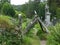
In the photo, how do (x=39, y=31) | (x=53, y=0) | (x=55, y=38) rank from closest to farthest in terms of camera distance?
(x=53, y=0) → (x=55, y=38) → (x=39, y=31)

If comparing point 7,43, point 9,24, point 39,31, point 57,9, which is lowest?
point 39,31

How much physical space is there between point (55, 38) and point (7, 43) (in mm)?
1373

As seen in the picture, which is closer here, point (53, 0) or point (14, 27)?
point (53, 0)

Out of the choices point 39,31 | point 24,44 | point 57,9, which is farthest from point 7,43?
point 39,31

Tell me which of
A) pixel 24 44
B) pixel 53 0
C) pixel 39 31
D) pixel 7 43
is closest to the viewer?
pixel 53 0

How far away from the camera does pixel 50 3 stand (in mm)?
1542

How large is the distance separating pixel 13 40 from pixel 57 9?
4.54 m

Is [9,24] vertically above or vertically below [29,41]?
above

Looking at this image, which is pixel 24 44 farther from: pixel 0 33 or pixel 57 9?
pixel 57 9

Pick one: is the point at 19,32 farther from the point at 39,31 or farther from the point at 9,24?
the point at 39,31

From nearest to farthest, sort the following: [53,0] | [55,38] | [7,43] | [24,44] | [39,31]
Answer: [53,0], [55,38], [7,43], [24,44], [39,31]

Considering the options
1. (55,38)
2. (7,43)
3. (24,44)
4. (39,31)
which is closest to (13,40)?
(7,43)

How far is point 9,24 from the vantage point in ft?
20.4

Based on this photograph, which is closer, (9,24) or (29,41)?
(9,24)
